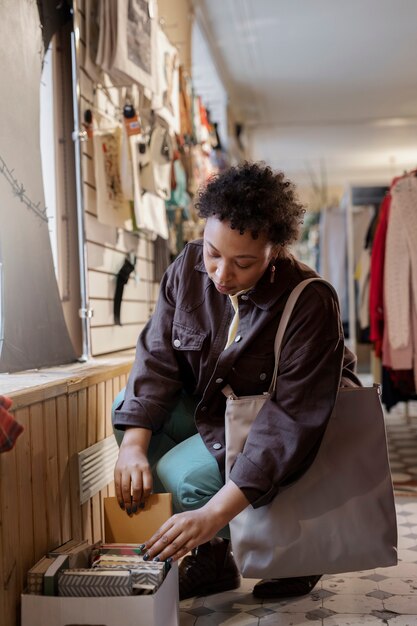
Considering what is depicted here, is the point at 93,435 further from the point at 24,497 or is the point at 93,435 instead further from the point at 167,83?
the point at 167,83

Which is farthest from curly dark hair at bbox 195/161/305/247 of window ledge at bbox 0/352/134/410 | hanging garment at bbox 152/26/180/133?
hanging garment at bbox 152/26/180/133

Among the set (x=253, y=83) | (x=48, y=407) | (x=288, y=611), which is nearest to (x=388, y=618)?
(x=288, y=611)

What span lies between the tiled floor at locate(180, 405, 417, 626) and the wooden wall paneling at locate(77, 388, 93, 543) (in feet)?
1.04

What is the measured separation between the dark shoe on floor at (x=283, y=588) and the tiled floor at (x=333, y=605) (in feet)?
0.06

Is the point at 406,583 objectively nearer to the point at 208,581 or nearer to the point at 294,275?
the point at 208,581

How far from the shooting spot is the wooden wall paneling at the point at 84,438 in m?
1.91

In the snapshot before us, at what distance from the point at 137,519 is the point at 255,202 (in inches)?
29.7

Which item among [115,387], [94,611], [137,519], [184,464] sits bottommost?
[94,611]

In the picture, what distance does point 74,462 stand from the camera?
1.87 metres

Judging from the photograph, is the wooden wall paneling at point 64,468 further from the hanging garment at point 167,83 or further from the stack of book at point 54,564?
the hanging garment at point 167,83

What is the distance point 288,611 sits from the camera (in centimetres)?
184

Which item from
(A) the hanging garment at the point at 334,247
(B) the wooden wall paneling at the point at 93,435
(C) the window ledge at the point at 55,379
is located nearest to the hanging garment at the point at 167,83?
(C) the window ledge at the point at 55,379

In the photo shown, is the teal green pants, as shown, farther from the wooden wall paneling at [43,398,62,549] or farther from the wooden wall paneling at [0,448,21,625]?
the wooden wall paneling at [0,448,21,625]

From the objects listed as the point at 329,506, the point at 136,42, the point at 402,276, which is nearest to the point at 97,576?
the point at 329,506
